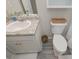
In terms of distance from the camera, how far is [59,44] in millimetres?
2082

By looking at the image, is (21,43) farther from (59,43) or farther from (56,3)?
(56,3)

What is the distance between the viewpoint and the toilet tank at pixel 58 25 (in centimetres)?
232

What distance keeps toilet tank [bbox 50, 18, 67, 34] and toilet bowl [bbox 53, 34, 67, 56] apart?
0.09m

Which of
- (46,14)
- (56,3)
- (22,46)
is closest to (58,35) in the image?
(46,14)

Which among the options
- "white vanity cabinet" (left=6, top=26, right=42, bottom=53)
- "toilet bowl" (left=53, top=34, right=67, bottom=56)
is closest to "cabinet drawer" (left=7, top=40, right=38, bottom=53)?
"white vanity cabinet" (left=6, top=26, right=42, bottom=53)

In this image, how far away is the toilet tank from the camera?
2318 millimetres

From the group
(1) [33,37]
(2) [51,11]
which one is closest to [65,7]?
(2) [51,11]

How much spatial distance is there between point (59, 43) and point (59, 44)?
1.3 inches

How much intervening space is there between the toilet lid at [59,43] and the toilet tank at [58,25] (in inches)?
3.6

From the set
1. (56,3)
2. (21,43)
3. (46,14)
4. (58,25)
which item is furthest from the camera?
(56,3)

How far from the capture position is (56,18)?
2398 mm

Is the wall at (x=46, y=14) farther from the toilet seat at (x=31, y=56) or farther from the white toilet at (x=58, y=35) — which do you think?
the toilet seat at (x=31, y=56)

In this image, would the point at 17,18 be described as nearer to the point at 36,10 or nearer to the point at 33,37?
the point at 36,10
